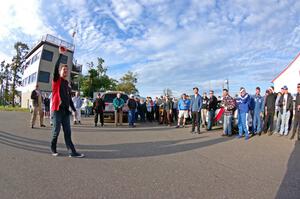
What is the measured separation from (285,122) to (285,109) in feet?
1.84

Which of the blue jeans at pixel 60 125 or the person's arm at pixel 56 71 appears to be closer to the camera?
the person's arm at pixel 56 71

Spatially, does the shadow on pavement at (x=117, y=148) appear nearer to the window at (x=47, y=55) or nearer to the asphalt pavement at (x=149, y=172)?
the asphalt pavement at (x=149, y=172)

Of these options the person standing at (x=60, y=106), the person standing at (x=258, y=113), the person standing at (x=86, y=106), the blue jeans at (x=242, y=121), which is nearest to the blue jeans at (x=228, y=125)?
the blue jeans at (x=242, y=121)

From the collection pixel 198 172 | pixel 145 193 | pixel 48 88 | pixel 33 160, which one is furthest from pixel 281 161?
pixel 48 88

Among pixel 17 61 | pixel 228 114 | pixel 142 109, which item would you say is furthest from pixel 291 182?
pixel 17 61

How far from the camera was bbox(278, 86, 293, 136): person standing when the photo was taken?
9141 millimetres

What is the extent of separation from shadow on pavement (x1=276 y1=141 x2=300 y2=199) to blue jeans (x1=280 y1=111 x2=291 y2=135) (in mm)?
Result: 4131

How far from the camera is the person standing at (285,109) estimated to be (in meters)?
9.14

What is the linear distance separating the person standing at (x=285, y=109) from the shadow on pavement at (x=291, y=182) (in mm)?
4134

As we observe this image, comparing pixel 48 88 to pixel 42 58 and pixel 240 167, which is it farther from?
pixel 240 167

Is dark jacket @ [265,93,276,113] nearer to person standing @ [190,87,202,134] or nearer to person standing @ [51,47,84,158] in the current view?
person standing @ [190,87,202,134]

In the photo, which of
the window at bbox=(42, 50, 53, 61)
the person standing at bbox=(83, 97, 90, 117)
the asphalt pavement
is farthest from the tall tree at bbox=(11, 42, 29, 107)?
the asphalt pavement

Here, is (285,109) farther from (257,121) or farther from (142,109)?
(142,109)

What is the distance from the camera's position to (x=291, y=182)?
393 centimetres
